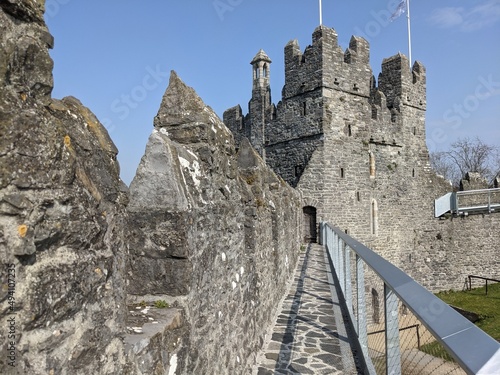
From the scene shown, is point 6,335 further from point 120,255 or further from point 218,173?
point 218,173

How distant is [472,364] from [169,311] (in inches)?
60.7

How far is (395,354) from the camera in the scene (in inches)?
109

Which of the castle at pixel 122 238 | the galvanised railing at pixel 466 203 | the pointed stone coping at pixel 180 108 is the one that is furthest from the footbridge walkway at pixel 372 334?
the galvanised railing at pixel 466 203

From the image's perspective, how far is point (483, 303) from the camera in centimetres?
1948

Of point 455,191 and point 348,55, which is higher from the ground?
point 348,55

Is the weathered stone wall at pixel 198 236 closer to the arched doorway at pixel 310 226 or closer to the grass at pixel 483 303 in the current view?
the grass at pixel 483 303

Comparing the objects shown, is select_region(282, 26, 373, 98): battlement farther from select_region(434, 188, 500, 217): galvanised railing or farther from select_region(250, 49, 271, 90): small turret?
select_region(434, 188, 500, 217): galvanised railing

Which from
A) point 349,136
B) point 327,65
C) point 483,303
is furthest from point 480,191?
point 327,65

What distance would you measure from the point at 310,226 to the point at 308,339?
1490 centimetres

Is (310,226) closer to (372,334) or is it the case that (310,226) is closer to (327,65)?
(327,65)

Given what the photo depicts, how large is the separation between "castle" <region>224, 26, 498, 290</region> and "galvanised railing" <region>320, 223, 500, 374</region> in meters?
16.0

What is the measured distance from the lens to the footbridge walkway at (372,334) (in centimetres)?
132

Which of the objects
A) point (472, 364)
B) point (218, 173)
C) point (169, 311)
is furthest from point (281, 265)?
point (472, 364)

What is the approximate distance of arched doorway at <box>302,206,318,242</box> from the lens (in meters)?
19.6
